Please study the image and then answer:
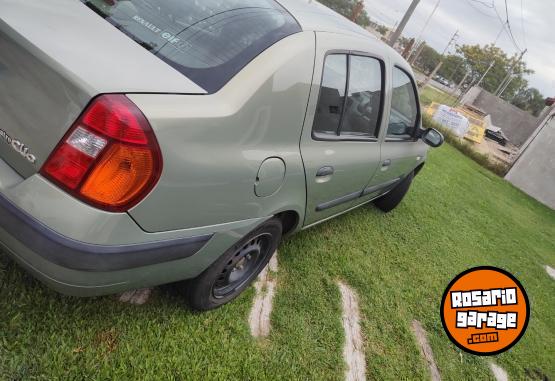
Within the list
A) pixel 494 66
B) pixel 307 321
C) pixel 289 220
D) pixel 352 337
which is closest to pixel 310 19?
pixel 289 220

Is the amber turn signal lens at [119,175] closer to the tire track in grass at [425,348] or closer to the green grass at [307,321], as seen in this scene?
the green grass at [307,321]

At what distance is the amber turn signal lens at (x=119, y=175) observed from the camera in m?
1.28

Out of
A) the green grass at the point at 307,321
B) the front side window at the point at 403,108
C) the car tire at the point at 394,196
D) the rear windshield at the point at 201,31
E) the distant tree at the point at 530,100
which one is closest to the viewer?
the rear windshield at the point at 201,31

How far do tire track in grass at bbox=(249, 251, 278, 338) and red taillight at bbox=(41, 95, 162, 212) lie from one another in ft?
4.09

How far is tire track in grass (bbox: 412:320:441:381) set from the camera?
2660mm

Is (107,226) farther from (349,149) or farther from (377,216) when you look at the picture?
(377,216)

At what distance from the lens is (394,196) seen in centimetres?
436

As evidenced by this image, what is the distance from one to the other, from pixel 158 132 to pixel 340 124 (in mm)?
1295

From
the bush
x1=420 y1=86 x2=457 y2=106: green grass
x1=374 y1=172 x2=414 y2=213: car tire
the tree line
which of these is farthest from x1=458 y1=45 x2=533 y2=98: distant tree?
x1=374 y1=172 x2=414 y2=213: car tire

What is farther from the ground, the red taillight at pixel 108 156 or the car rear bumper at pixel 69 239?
the red taillight at pixel 108 156

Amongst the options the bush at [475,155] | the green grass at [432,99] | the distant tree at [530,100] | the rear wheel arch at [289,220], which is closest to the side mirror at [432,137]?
the rear wheel arch at [289,220]

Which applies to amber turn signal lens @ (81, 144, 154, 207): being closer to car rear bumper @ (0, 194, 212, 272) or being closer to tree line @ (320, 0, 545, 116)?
car rear bumper @ (0, 194, 212, 272)

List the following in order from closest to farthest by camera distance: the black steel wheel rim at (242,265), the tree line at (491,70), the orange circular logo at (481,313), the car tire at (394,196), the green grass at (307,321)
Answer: the green grass at (307,321), the black steel wheel rim at (242,265), the orange circular logo at (481,313), the car tire at (394,196), the tree line at (491,70)

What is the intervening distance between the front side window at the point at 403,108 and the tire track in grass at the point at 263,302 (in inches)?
58.2
